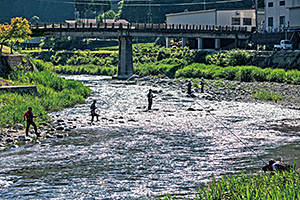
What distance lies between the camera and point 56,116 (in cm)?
2723

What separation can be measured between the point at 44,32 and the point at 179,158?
4701 centimetres

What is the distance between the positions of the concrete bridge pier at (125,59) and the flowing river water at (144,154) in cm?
3482

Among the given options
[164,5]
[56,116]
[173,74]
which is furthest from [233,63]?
[164,5]

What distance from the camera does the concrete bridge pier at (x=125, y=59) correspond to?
63.8 m

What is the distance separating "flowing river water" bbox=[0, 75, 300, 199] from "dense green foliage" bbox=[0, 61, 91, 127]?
6.37 ft

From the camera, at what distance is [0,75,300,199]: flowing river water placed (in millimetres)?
13523

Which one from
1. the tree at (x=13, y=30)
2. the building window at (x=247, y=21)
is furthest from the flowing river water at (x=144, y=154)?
the building window at (x=247, y=21)

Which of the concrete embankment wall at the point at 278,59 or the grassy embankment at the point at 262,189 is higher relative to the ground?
the concrete embankment wall at the point at 278,59

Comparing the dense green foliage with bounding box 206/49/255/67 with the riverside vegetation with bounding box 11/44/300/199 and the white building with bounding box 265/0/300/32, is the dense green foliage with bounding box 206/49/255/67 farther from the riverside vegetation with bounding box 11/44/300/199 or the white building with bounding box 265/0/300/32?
the white building with bounding box 265/0/300/32

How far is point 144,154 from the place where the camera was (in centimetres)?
1778

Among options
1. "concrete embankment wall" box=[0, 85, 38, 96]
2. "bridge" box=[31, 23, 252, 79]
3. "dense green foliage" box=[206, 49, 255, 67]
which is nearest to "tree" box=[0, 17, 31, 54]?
"concrete embankment wall" box=[0, 85, 38, 96]

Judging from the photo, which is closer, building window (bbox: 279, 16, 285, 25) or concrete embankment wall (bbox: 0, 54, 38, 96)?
concrete embankment wall (bbox: 0, 54, 38, 96)

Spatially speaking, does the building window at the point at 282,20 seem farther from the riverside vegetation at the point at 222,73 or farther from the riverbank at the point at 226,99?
the riverbank at the point at 226,99

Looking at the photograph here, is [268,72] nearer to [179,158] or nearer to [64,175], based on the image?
[179,158]
